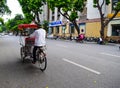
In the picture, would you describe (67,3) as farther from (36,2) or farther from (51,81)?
(51,81)

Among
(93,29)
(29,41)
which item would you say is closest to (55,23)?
(93,29)

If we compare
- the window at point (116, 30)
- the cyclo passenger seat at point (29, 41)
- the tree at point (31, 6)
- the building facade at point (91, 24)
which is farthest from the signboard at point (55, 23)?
the cyclo passenger seat at point (29, 41)

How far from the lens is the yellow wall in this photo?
44384 mm

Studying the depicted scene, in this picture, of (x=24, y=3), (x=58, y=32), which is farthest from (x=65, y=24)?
(x=24, y=3)

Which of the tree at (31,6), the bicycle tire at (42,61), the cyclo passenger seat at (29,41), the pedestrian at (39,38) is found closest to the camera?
the bicycle tire at (42,61)

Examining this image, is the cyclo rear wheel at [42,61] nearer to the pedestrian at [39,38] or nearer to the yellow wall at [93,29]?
the pedestrian at [39,38]

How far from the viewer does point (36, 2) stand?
59.1 m

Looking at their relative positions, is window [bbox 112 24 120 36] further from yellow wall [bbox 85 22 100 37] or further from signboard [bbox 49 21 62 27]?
signboard [bbox 49 21 62 27]

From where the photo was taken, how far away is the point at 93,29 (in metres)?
45.8

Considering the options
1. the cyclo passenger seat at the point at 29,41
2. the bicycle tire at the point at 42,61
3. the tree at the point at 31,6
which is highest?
the tree at the point at 31,6

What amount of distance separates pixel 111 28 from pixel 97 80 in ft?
111

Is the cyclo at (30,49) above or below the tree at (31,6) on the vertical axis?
below

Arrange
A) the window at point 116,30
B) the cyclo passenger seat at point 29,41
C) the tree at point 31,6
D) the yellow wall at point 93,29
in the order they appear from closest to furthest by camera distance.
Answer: the cyclo passenger seat at point 29,41 < the window at point 116,30 < the yellow wall at point 93,29 < the tree at point 31,6

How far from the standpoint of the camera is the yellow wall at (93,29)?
146 ft
